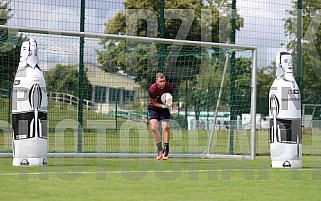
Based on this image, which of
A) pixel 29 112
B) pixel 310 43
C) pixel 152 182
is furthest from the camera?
pixel 310 43

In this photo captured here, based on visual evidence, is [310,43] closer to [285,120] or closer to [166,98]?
[166,98]

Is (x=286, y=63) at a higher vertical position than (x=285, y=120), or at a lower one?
higher

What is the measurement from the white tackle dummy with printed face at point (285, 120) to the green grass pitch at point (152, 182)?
0.35m

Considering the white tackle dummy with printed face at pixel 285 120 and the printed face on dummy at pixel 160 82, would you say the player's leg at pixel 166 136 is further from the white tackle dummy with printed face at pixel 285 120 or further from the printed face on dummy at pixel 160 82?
the white tackle dummy with printed face at pixel 285 120

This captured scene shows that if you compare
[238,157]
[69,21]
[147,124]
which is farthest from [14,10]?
[238,157]

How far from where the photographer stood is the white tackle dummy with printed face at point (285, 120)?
13.5m

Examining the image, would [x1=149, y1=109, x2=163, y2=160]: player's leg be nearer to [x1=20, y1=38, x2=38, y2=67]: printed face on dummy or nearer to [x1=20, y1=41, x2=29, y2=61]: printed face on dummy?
[x1=20, y1=38, x2=38, y2=67]: printed face on dummy

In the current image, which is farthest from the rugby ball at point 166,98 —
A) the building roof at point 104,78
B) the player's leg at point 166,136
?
the building roof at point 104,78

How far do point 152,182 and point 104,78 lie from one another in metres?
6.95

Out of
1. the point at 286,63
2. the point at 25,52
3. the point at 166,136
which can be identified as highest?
the point at 25,52

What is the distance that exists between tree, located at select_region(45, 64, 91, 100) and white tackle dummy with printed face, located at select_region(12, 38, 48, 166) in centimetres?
413

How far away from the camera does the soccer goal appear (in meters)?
16.0

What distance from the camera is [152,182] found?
9.95 metres

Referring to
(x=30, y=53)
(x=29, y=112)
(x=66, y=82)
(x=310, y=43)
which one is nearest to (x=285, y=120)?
(x=29, y=112)
